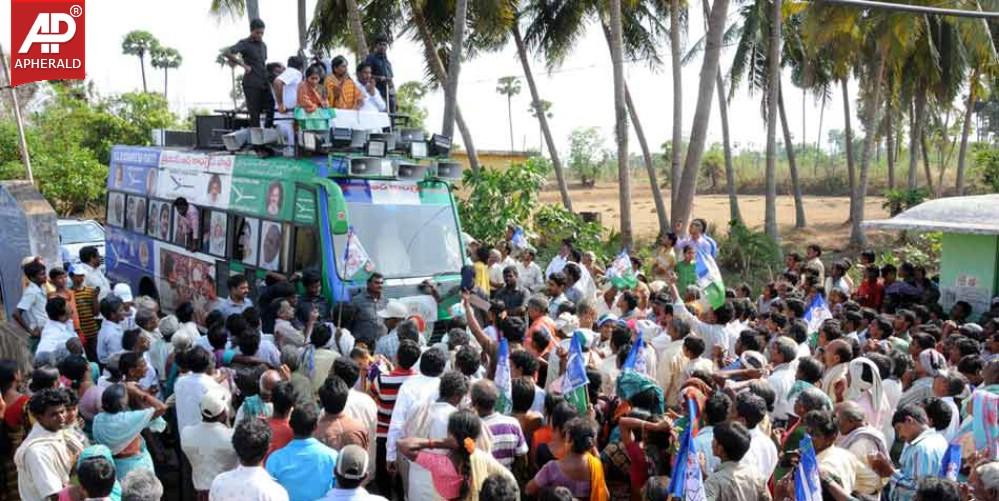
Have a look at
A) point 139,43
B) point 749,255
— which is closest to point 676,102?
point 749,255

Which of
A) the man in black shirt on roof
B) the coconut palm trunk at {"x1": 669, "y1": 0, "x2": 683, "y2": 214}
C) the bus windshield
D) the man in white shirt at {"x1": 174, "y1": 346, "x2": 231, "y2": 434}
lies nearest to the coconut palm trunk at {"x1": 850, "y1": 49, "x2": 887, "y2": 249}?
the coconut palm trunk at {"x1": 669, "y1": 0, "x2": 683, "y2": 214}

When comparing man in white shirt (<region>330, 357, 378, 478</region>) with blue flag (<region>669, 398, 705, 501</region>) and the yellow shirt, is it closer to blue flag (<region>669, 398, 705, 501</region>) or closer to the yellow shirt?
blue flag (<region>669, 398, 705, 501</region>)

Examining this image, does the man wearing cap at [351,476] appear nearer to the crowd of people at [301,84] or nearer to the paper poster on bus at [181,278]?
the crowd of people at [301,84]

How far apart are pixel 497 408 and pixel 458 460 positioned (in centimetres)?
102

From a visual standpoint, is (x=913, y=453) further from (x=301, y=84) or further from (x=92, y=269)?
(x=92, y=269)

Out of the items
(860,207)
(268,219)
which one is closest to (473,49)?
(860,207)

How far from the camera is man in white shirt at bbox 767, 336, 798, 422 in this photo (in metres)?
6.75

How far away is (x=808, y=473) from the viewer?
474 centimetres

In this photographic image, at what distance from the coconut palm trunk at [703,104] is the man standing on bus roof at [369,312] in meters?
9.00

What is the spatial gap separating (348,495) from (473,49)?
2173 centimetres

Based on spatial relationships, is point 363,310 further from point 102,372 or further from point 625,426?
point 625,426

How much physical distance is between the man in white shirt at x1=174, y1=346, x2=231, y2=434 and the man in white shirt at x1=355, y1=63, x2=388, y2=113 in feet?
19.8

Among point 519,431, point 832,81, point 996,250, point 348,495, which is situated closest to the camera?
point 348,495

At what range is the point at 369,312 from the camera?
891cm
